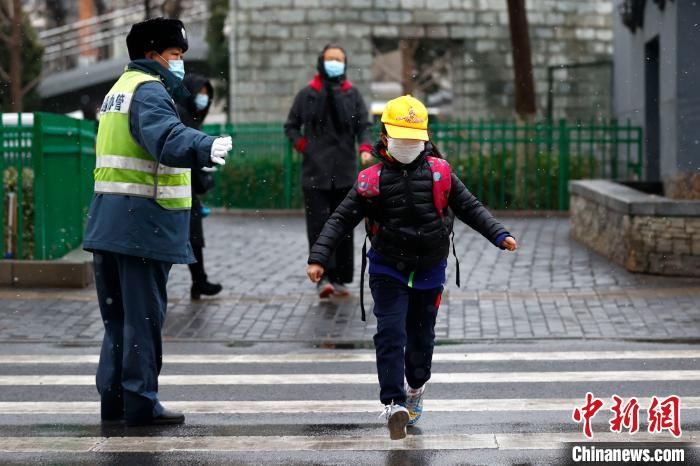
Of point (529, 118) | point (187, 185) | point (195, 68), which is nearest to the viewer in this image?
point (187, 185)

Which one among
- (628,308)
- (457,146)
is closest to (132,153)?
(628,308)

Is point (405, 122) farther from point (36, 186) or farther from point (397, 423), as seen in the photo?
point (36, 186)

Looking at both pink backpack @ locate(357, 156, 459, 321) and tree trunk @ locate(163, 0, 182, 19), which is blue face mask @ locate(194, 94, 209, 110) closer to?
pink backpack @ locate(357, 156, 459, 321)

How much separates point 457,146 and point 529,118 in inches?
102

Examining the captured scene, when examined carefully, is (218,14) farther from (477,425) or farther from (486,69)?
(477,425)

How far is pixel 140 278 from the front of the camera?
653 cm

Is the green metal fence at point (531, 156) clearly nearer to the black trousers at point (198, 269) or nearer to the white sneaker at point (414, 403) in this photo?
the black trousers at point (198, 269)

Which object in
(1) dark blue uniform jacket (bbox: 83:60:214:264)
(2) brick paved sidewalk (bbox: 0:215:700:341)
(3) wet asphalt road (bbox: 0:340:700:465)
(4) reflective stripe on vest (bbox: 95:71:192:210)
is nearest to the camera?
(3) wet asphalt road (bbox: 0:340:700:465)

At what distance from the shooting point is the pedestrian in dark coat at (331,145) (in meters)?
11.1

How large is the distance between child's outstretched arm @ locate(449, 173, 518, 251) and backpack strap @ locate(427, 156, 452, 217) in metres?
0.05

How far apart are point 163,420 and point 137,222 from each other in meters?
0.93

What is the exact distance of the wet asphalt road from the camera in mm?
6031

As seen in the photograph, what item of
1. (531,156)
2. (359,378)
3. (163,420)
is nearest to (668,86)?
(531,156)

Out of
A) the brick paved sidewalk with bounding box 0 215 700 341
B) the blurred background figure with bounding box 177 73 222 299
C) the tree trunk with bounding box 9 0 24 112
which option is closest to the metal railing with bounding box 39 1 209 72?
the tree trunk with bounding box 9 0 24 112
